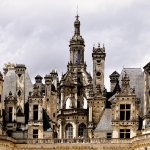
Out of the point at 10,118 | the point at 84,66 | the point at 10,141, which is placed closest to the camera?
the point at 10,141

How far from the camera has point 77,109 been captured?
86188mm

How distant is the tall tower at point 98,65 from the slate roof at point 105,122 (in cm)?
395

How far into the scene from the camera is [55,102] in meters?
90.0

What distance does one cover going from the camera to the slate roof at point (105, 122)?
8156cm

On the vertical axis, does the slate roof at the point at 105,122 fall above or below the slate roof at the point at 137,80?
below

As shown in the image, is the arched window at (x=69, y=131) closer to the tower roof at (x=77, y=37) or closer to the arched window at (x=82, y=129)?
the arched window at (x=82, y=129)

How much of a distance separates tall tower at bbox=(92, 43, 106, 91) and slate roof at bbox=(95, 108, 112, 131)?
13.0 ft

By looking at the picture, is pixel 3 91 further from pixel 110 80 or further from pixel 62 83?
pixel 110 80

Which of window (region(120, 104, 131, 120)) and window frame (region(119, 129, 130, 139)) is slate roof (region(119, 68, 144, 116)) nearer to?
window (region(120, 104, 131, 120))

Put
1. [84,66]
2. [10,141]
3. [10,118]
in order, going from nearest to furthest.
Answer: [10,141], [10,118], [84,66]

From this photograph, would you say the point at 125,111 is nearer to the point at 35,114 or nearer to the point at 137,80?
the point at 137,80

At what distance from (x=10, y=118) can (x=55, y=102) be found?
8106 millimetres

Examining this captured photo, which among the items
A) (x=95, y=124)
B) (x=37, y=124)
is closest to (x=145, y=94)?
(x=95, y=124)

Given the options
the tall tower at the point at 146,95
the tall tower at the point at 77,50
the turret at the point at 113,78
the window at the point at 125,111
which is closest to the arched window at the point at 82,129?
the turret at the point at 113,78
